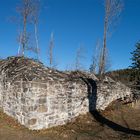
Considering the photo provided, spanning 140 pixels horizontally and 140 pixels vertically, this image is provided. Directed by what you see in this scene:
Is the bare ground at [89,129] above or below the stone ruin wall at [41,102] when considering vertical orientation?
below

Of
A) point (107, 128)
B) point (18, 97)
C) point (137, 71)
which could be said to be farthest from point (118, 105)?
point (137, 71)

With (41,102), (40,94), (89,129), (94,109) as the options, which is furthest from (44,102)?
(94,109)

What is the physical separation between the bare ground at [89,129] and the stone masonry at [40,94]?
436mm

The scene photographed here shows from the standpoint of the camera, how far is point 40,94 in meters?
12.7

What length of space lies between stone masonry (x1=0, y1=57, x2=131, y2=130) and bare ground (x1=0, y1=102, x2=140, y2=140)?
1.43 feet

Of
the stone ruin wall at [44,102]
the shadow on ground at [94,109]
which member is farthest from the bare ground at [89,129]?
the stone ruin wall at [44,102]

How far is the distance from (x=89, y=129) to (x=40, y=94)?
125 inches

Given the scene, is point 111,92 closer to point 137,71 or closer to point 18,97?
point 18,97

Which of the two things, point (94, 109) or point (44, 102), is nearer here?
point (44, 102)

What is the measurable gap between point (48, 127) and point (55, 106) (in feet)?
3.69

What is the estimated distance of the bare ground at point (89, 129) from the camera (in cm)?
1166

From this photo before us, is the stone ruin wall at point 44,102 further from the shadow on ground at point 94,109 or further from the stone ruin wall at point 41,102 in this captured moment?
the shadow on ground at point 94,109

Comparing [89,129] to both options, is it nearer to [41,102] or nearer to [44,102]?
[44,102]

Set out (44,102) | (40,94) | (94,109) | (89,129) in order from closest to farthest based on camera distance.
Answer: (40,94), (44,102), (89,129), (94,109)
